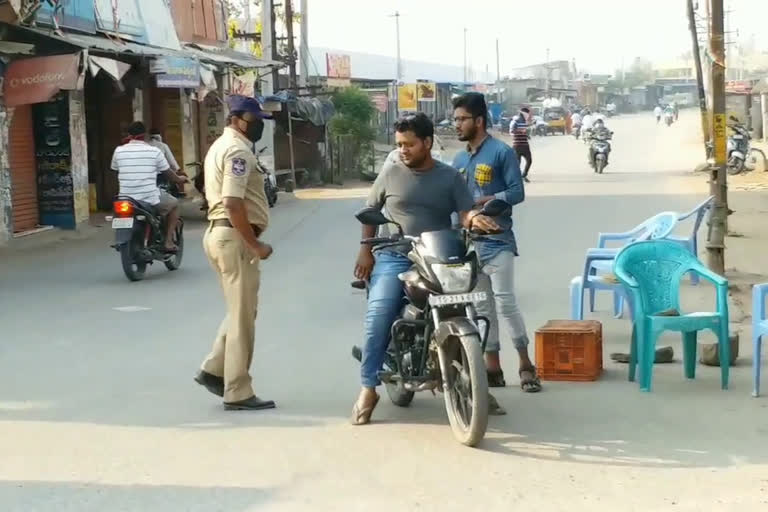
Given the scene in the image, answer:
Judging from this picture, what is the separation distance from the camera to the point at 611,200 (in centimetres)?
2211

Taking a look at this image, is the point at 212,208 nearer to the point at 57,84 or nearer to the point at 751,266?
the point at 751,266

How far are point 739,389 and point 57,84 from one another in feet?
35.0

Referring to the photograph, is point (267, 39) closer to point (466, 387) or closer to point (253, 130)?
point (253, 130)

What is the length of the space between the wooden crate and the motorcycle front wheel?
5.07 feet

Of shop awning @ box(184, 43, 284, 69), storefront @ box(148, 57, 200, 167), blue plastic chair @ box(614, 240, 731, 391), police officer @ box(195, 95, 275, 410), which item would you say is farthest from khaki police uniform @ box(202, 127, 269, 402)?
storefront @ box(148, 57, 200, 167)

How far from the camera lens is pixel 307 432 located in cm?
640

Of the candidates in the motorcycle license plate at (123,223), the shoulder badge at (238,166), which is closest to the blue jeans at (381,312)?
the shoulder badge at (238,166)

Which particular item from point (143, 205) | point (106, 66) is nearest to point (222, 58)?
point (106, 66)

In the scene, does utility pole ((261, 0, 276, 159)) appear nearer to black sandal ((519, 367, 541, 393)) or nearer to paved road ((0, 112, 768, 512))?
paved road ((0, 112, 768, 512))

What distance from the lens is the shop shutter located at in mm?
17812

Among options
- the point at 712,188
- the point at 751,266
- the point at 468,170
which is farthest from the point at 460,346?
the point at 751,266

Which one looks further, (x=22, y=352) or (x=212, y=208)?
(x=22, y=352)

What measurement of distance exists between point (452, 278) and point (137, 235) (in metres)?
7.38

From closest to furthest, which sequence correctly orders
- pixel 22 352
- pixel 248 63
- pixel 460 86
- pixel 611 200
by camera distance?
pixel 22 352 < pixel 611 200 < pixel 248 63 < pixel 460 86
